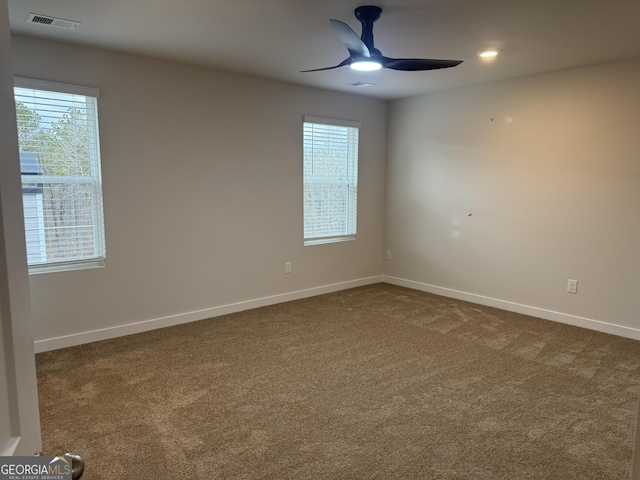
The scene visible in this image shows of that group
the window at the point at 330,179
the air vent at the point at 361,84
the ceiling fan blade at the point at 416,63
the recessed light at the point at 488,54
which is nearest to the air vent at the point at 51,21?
the ceiling fan blade at the point at 416,63

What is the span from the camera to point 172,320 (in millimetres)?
4141

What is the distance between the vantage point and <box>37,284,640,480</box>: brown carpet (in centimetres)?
215

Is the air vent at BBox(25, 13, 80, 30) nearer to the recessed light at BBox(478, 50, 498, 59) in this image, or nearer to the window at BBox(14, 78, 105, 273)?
the window at BBox(14, 78, 105, 273)

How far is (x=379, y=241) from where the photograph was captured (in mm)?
5938

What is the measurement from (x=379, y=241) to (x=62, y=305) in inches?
150

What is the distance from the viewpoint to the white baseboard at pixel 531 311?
392 cm

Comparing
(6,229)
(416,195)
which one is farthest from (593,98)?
(6,229)

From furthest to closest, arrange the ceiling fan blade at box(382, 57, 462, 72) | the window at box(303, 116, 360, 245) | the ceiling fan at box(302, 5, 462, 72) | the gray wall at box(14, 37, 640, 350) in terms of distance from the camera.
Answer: the window at box(303, 116, 360, 245), the gray wall at box(14, 37, 640, 350), the ceiling fan blade at box(382, 57, 462, 72), the ceiling fan at box(302, 5, 462, 72)

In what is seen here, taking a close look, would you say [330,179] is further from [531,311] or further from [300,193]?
[531,311]

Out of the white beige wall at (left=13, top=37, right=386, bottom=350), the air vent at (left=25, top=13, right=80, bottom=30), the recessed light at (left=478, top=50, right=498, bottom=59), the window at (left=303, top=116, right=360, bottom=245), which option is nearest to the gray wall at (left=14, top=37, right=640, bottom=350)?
the white beige wall at (left=13, top=37, right=386, bottom=350)

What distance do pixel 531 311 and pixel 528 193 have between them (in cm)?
122

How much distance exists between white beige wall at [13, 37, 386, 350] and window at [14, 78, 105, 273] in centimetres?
9

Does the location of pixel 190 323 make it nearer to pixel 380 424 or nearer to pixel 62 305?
pixel 62 305

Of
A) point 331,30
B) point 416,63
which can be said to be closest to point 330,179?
point 331,30
